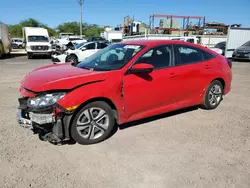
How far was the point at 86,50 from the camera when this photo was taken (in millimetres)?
13523

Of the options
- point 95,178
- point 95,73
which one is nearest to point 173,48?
point 95,73

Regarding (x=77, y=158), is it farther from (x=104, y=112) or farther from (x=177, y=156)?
(x=177, y=156)

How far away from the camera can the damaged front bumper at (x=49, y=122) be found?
3.05m

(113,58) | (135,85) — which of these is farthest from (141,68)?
(113,58)

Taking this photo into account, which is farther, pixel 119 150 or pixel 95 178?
pixel 119 150

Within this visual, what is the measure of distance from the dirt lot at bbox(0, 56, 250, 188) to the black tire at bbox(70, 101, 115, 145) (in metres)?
0.13

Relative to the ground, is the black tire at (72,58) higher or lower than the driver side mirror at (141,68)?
lower

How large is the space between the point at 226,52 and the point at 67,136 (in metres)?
19.0

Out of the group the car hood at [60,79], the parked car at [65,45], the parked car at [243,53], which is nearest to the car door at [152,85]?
the car hood at [60,79]

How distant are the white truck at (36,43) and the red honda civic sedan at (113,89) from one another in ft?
52.4

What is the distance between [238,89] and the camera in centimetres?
731

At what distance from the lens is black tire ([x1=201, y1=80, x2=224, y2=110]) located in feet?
16.0

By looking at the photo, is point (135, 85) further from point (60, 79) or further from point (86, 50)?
point (86, 50)

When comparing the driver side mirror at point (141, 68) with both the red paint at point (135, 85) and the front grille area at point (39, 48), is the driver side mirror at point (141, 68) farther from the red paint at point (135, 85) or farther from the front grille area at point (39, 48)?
the front grille area at point (39, 48)
